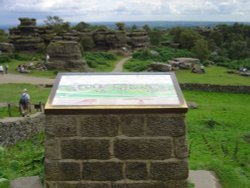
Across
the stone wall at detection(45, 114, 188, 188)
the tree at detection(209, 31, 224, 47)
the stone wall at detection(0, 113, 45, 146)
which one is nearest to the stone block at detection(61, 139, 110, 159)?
the stone wall at detection(45, 114, 188, 188)

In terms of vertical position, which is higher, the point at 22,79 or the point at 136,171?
the point at 136,171

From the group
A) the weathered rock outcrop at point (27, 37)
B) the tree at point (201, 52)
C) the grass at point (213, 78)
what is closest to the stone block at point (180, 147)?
the grass at point (213, 78)

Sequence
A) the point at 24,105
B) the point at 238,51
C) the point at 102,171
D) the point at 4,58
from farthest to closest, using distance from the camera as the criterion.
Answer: the point at 238,51, the point at 4,58, the point at 24,105, the point at 102,171

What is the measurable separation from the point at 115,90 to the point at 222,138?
12.0 meters

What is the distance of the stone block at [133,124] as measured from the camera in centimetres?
416

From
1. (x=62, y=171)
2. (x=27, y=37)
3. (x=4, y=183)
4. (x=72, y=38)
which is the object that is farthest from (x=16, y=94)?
(x=72, y=38)

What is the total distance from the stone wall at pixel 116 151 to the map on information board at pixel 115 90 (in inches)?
7.0

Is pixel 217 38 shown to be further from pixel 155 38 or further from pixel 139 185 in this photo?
pixel 139 185

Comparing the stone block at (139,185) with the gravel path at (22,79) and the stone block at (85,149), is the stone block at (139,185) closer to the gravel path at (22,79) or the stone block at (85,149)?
the stone block at (85,149)

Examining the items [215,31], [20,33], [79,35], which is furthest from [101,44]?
[215,31]

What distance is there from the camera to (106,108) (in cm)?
412

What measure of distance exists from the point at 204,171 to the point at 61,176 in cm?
298

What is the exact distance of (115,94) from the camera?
175 inches

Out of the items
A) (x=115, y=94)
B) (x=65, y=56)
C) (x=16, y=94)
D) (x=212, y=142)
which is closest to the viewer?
(x=115, y=94)
